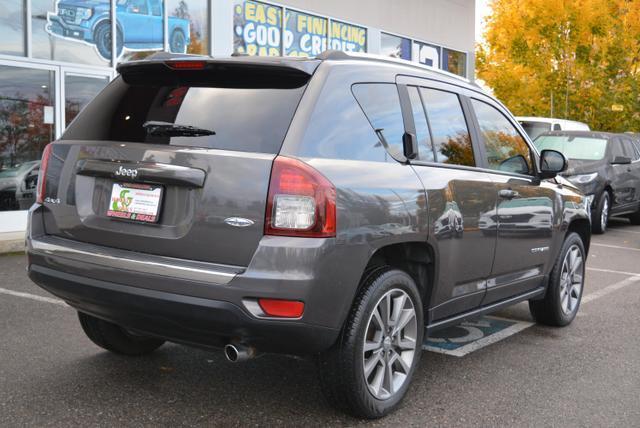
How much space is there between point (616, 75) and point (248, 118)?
73.2 ft

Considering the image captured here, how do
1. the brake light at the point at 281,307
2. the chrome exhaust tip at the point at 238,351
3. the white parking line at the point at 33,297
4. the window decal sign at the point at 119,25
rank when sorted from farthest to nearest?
the window decal sign at the point at 119,25
the white parking line at the point at 33,297
the chrome exhaust tip at the point at 238,351
the brake light at the point at 281,307

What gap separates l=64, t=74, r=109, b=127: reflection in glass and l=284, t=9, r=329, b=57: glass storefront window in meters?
4.90

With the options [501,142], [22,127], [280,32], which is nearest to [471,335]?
[501,142]

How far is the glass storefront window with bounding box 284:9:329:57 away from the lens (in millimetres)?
15836

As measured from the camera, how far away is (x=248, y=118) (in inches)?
144

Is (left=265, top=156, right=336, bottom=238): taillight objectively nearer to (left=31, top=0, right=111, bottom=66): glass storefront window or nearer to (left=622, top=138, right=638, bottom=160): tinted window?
(left=31, top=0, right=111, bottom=66): glass storefront window

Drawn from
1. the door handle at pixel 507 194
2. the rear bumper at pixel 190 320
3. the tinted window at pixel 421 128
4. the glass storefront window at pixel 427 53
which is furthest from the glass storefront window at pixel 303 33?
the rear bumper at pixel 190 320

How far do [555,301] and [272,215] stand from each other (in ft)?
10.7

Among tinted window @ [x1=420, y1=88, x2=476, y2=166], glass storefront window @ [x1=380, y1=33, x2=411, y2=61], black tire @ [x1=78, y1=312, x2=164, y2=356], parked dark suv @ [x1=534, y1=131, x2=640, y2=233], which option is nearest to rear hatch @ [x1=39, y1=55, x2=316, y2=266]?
black tire @ [x1=78, y1=312, x2=164, y2=356]

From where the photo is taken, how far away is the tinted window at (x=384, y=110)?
158 inches

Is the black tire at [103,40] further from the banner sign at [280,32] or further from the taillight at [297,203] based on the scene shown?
the taillight at [297,203]

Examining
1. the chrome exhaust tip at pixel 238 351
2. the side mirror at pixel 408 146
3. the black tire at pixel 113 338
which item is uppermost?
the side mirror at pixel 408 146

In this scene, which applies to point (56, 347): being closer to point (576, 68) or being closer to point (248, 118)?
point (248, 118)

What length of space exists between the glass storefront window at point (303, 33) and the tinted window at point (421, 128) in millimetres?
11631
